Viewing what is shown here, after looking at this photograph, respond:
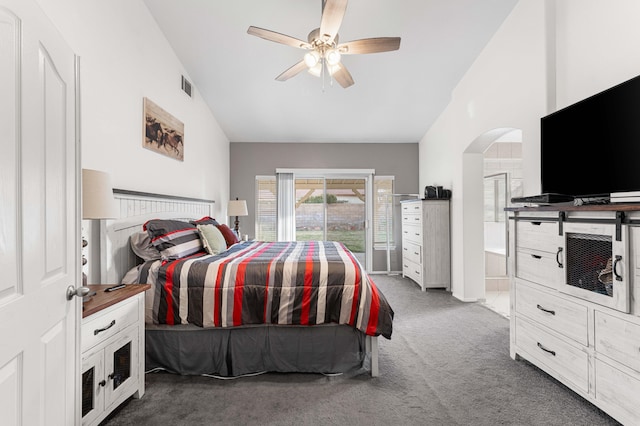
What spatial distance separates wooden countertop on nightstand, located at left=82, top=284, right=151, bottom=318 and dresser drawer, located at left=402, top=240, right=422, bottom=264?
375 centimetres

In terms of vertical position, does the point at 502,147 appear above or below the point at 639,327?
above

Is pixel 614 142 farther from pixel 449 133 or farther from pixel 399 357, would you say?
pixel 449 133

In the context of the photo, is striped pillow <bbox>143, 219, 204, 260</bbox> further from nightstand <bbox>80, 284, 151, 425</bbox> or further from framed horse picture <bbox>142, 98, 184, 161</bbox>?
framed horse picture <bbox>142, 98, 184, 161</bbox>

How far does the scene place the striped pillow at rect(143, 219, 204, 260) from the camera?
8.07ft

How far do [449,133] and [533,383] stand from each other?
3.29 metres

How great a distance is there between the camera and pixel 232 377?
220 centimetres

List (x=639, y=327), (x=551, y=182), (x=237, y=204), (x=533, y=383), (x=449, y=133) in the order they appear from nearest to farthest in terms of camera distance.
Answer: (x=639, y=327) → (x=533, y=383) → (x=551, y=182) → (x=449, y=133) → (x=237, y=204)

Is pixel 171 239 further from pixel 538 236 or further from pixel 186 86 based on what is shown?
pixel 538 236

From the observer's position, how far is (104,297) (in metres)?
1.70

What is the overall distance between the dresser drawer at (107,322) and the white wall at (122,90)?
1.93 feet

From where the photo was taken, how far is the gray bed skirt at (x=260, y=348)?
2.23 m

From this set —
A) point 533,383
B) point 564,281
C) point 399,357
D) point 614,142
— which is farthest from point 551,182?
point 399,357

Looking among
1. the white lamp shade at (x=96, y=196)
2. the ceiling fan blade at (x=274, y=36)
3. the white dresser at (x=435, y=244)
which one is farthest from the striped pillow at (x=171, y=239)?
the white dresser at (x=435, y=244)

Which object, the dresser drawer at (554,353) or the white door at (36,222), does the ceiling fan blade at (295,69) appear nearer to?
the white door at (36,222)
